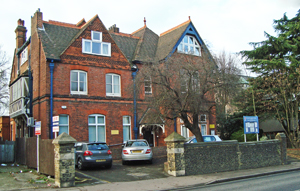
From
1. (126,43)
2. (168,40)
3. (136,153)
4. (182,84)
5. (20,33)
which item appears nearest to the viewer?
(182,84)

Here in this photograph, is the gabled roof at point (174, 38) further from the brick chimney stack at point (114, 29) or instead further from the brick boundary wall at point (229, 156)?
the brick boundary wall at point (229, 156)

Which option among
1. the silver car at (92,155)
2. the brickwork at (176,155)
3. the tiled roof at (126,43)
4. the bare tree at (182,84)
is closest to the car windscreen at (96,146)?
the silver car at (92,155)

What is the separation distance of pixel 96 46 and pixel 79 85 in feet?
11.3

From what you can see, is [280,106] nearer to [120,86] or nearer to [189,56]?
[189,56]

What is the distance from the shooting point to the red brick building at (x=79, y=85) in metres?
20.3

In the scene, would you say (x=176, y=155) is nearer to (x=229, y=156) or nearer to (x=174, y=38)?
(x=229, y=156)

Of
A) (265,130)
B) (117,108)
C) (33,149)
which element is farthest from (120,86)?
(265,130)

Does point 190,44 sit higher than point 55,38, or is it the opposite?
point 190,44

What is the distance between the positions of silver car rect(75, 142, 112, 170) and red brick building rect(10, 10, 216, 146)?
449 cm

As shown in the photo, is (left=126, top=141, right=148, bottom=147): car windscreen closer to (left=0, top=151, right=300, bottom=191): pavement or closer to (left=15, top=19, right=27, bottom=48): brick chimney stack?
(left=0, top=151, right=300, bottom=191): pavement

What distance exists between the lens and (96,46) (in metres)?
22.5

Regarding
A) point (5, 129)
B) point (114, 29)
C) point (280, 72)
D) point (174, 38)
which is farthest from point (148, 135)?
point (5, 129)

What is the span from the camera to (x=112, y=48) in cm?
2303

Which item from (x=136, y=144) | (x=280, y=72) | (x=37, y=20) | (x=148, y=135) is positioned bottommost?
(x=136, y=144)
